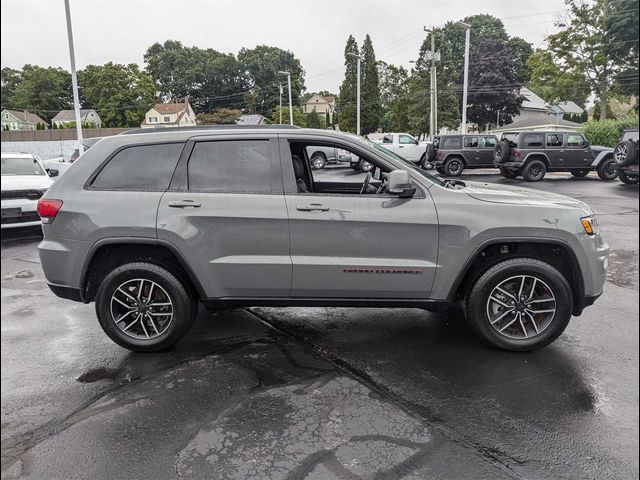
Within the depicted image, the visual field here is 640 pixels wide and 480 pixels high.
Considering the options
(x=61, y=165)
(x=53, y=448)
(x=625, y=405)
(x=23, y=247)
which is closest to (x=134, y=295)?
(x=53, y=448)

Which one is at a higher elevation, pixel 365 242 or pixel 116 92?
pixel 116 92

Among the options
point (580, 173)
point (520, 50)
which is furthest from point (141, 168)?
point (580, 173)

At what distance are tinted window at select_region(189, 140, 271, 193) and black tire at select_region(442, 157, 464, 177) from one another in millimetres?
17579

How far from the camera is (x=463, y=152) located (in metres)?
20.3

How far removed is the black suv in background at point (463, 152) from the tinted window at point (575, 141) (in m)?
3.14

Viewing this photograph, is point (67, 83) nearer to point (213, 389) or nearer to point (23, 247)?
point (23, 247)

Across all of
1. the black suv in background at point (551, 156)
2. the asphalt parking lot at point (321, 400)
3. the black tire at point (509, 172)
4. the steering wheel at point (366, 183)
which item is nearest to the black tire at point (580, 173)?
the black suv in background at point (551, 156)

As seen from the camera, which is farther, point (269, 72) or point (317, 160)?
point (269, 72)

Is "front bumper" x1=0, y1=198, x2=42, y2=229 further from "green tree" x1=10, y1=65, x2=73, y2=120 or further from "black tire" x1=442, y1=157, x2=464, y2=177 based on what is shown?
"black tire" x1=442, y1=157, x2=464, y2=177

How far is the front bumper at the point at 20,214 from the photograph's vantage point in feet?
25.6

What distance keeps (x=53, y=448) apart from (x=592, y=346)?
4.11 meters

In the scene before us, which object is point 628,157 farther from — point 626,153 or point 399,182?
point 399,182

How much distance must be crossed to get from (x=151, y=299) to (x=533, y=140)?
17281 mm

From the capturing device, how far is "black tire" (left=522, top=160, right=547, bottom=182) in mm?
17625
